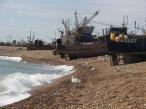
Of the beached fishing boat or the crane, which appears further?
→ the crane

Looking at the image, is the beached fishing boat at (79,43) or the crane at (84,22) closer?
the beached fishing boat at (79,43)

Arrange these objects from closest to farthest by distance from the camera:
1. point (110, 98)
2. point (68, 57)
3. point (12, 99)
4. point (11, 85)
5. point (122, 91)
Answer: point (110, 98) → point (122, 91) → point (12, 99) → point (11, 85) → point (68, 57)

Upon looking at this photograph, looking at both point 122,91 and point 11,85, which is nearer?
point 122,91

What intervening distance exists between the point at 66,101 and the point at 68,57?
122 ft

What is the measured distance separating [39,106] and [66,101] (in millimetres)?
906

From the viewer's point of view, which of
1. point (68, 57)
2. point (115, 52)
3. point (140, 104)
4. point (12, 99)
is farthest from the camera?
point (68, 57)

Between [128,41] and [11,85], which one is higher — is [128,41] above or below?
above

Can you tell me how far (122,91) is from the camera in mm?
15938

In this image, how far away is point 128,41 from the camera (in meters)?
34.1

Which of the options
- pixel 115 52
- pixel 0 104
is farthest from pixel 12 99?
pixel 115 52

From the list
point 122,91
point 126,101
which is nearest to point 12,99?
point 122,91

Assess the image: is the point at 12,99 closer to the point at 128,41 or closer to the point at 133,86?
the point at 133,86

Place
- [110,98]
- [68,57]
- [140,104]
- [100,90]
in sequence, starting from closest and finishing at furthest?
[140,104]
[110,98]
[100,90]
[68,57]

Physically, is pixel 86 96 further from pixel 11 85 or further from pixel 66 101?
pixel 11 85
